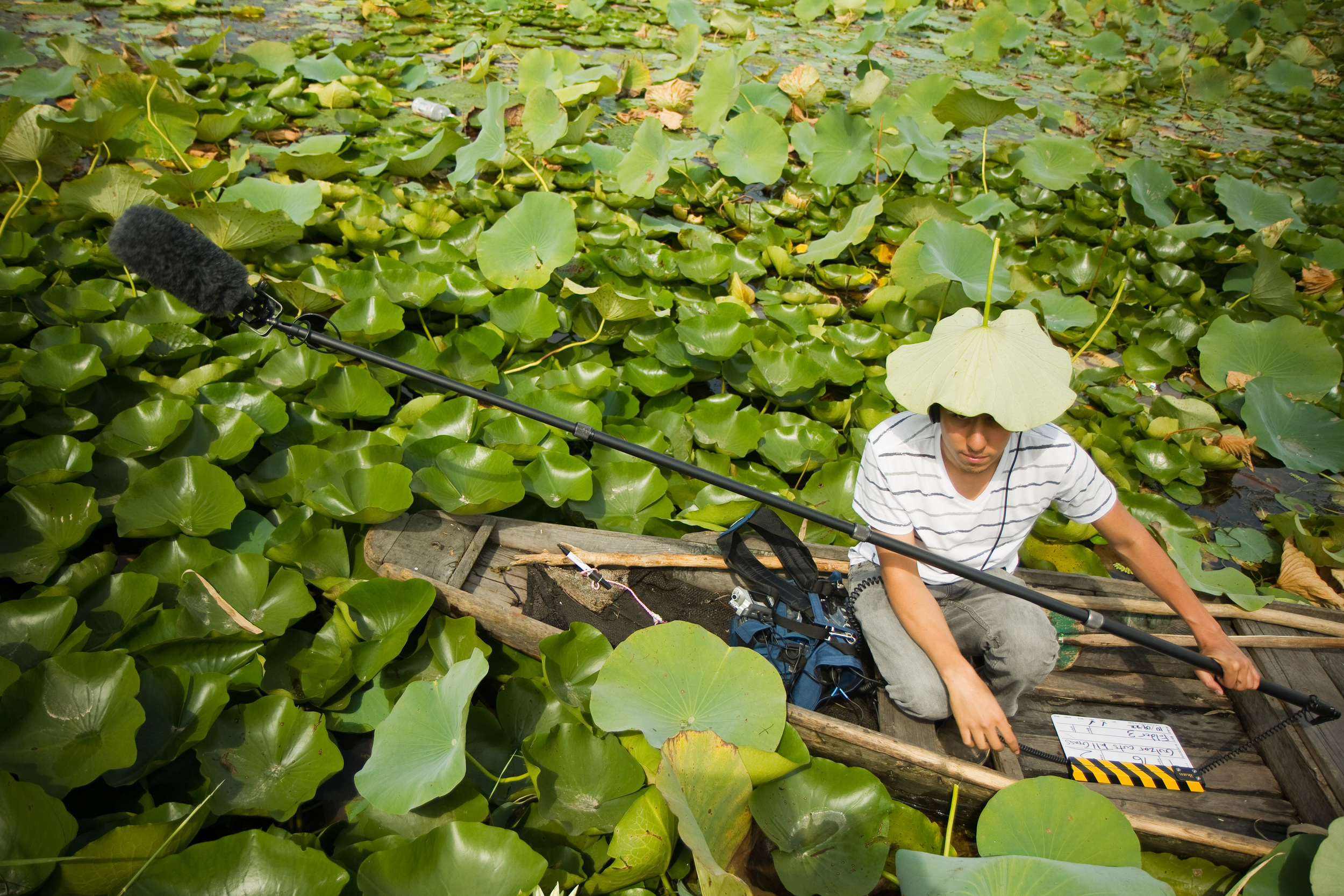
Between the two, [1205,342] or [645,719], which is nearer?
[645,719]

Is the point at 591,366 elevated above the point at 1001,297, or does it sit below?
below

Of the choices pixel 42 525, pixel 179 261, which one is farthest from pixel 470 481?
pixel 42 525

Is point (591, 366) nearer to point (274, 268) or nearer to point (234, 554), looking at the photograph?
point (234, 554)

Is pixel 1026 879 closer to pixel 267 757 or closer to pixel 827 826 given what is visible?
pixel 827 826

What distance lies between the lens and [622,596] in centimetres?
199

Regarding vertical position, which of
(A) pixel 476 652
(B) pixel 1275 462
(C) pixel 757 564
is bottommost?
(B) pixel 1275 462

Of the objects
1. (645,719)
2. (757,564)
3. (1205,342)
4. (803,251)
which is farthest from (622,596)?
(1205,342)

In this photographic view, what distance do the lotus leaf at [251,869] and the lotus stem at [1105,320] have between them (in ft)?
10.7

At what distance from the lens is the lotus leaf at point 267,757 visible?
1471mm

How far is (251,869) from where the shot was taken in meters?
1.23

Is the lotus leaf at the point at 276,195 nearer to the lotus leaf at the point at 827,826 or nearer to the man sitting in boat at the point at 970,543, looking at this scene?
the man sitting in boat at the point at 970,543

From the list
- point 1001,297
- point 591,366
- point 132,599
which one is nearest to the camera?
point 132,599

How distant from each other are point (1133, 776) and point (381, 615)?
1.85 metres

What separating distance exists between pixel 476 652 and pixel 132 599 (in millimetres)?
940
